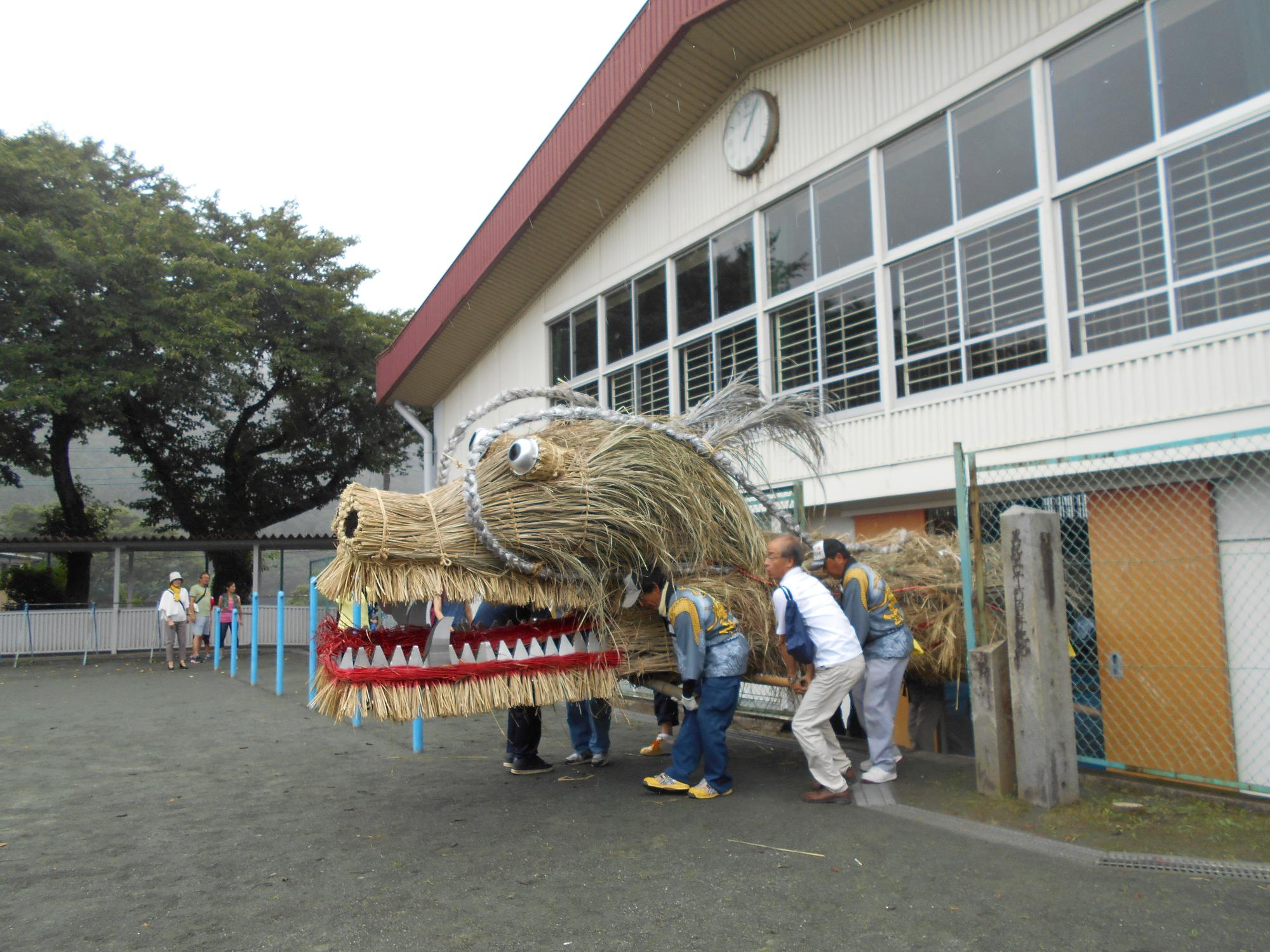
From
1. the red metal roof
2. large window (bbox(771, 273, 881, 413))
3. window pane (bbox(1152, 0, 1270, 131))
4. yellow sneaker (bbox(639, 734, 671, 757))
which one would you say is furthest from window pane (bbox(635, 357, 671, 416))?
window pane (bbox(1152, 0, 1270, 131))

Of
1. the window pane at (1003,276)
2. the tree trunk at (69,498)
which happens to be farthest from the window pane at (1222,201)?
the tree trunk at (69,498)

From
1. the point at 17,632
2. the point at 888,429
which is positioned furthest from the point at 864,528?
the point at 17,632

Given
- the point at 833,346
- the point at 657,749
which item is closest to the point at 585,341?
the point at 833,346

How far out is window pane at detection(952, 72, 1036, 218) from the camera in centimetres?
827

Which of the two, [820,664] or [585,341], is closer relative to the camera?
[820,664]

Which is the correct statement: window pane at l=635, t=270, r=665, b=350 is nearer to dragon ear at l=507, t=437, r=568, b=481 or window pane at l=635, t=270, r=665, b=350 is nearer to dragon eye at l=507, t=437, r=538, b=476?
dragon ear at l=507, t=437, r=568, b=481

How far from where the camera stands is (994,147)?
28.0 feet

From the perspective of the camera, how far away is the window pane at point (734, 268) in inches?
448

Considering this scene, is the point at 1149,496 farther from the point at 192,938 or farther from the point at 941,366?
the point at 192,938

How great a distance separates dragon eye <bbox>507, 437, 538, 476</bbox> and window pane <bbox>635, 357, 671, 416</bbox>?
25.2 feet

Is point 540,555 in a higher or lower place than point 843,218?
lower

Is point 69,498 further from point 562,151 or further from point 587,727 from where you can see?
point 587,727

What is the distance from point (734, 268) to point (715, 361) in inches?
45.2

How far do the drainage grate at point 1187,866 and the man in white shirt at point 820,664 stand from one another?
1.61 metres
